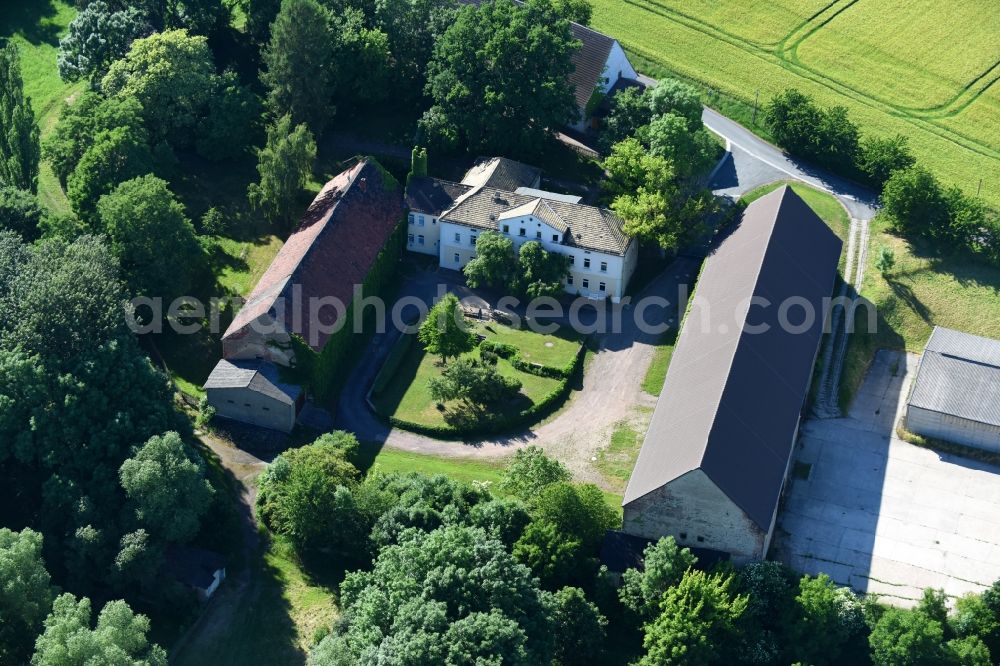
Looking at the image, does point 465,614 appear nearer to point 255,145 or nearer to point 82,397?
point 82,397

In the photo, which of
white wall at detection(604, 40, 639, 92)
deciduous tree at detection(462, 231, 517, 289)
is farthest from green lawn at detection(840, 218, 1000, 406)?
white wall at detection(604, 40, 639, 92)

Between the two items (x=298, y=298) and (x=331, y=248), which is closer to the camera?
(x=298, y=298)

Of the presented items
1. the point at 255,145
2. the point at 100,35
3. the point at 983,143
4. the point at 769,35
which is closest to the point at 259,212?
the point at 255,145

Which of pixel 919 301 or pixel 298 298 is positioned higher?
pixel 298 298

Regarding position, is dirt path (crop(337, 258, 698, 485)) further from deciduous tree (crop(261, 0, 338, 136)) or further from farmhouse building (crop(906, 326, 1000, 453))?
deciduous tree (crop(261, 0, 338, 136))

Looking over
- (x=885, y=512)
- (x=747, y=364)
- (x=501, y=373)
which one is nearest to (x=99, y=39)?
(x=501, y=373)

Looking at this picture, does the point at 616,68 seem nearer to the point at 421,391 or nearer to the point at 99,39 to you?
the point at 421,391
